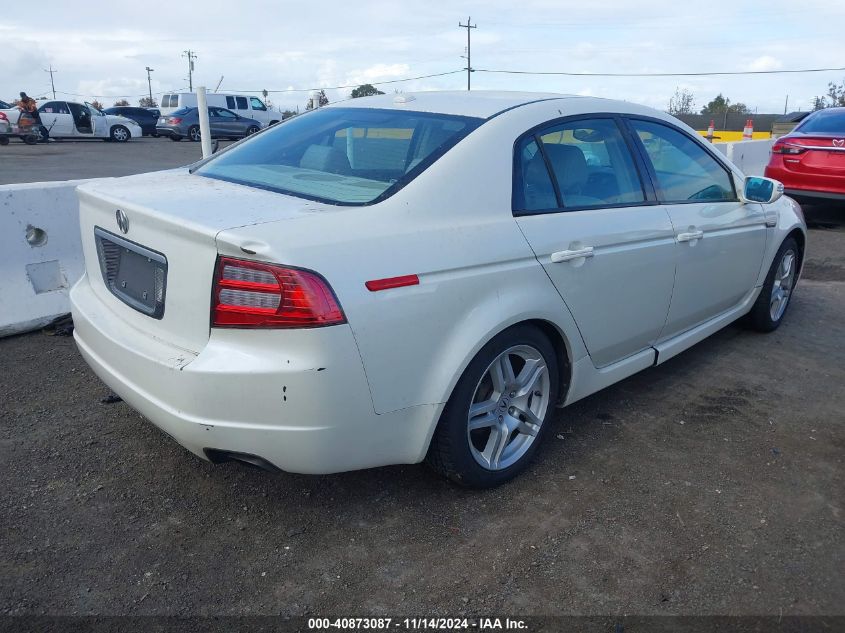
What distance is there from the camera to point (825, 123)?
29.2 feet

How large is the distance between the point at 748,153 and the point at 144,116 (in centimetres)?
2901

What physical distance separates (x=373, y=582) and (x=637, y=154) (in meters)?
2.44

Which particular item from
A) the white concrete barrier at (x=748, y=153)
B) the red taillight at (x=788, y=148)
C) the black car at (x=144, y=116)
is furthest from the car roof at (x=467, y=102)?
the black car at (x=144, y=116)

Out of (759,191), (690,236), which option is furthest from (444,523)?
(759,191)

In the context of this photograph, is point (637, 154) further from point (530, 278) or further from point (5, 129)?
point (5, 129)

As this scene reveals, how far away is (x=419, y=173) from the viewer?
2.68 meters

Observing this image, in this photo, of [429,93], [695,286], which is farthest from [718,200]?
[429,93]

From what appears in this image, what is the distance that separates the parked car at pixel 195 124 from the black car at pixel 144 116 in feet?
14.9

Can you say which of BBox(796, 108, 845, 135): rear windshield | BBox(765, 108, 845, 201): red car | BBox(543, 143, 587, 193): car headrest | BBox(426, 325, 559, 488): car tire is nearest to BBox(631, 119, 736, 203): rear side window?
BBox(543, 143, 587, 193): car headrest

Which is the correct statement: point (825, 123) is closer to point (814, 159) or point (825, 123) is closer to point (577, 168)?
point (814, 159)

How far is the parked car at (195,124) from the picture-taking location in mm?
28031

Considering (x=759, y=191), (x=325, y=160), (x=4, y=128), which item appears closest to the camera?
(x=325, y=160)

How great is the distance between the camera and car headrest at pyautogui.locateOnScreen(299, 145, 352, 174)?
9.98ft

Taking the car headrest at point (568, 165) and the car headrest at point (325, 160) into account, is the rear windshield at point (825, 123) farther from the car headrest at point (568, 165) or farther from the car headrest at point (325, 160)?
the car headrest at point (325, 160)
